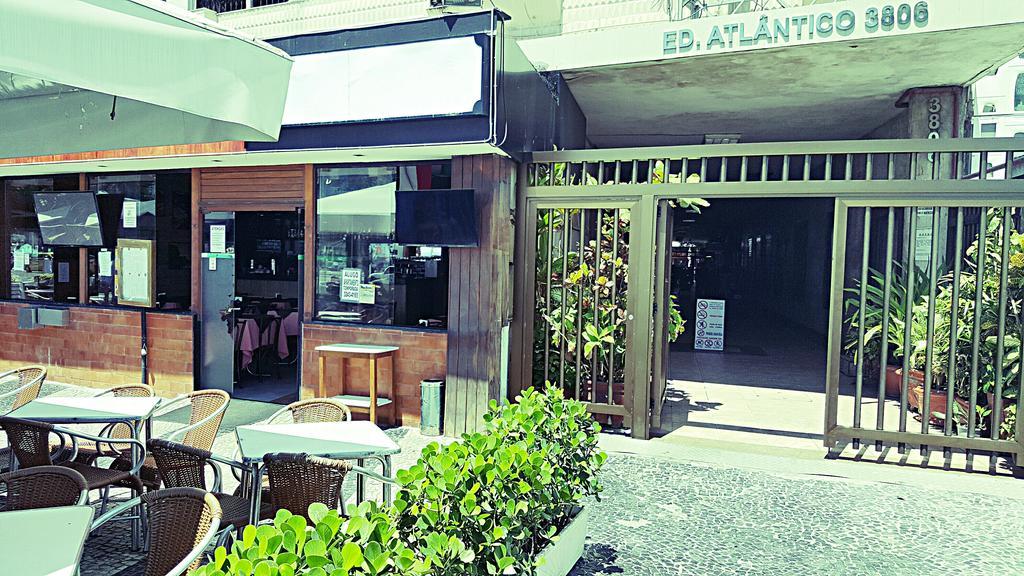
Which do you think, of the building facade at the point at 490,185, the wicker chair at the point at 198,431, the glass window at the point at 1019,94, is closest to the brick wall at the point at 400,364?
the building facade at the point at 490,185

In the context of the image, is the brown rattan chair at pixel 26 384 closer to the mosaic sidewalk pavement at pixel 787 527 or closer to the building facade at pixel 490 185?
the building facade at pixel 490 185

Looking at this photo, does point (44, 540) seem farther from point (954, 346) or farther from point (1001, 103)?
point (1001, 103)

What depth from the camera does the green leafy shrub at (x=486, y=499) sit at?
248cm

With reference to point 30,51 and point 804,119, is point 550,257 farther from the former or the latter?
point 804,119

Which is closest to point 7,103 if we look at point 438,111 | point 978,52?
point 438,111

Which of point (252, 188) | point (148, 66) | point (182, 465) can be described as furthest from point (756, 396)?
point (148, 66)

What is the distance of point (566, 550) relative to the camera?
136 inches

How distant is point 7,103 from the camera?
412cm

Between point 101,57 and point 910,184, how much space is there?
5397 mm

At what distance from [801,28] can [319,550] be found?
6.28m

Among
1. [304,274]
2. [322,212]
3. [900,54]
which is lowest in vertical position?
[304,274]

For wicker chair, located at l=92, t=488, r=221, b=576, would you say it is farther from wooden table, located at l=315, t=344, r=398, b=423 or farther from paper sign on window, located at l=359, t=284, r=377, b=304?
paper sign on window, located at l=359, t=284, r=377, b=304

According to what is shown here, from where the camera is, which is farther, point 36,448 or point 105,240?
point 105,240

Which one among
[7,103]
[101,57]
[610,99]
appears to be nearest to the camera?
[101,57]
